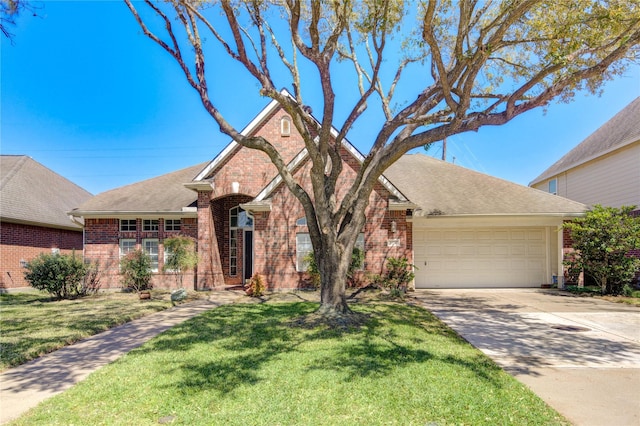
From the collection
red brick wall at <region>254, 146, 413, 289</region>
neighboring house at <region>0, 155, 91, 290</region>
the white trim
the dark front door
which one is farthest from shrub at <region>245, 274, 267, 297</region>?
neighboring house at <region>0, 155, 91, 290</region>

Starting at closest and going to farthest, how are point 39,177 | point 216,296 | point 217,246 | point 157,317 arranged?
1. point 157,317
2. point 216,296
3. point 217,246
4. point 39,177

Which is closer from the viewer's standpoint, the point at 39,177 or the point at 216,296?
the point at 216,296

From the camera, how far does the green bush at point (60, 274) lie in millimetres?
11273

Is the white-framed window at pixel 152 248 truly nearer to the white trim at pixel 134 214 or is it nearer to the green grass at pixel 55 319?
the white trim at pixel 134 214

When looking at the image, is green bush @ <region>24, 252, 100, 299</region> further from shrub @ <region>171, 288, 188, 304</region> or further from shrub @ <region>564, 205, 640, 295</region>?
shrub @ <region>564, 205, 640, 295</region>

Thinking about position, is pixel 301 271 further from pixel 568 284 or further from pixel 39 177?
pixel 39 177

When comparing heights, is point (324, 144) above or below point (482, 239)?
above

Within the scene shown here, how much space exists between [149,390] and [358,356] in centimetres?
288

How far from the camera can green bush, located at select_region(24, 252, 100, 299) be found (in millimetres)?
11273

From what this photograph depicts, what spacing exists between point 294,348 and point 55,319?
658 cm

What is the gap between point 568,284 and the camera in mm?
13492

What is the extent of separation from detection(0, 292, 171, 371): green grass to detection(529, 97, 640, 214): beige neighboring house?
1815cm

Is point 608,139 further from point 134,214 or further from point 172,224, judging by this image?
point 134,214

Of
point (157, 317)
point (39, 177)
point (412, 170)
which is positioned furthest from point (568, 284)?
point (39, 177)
